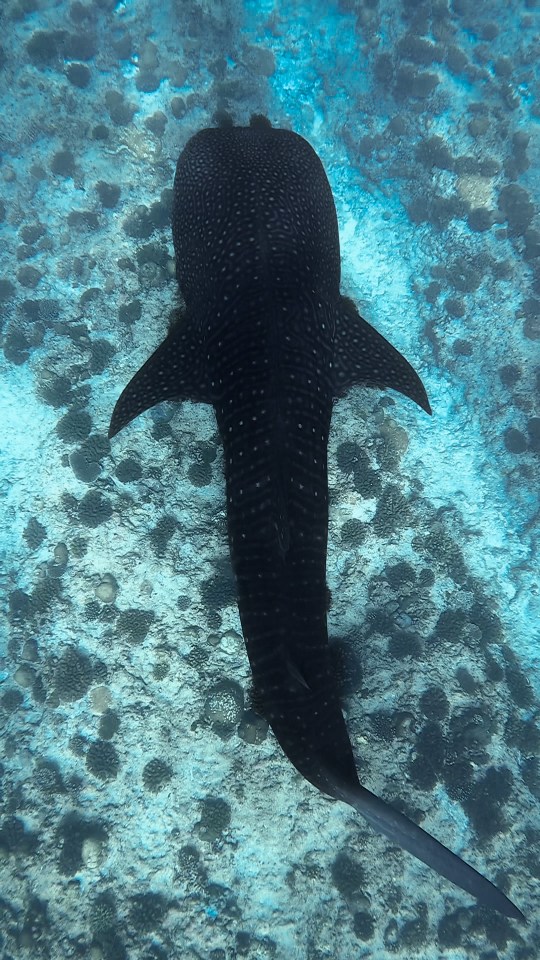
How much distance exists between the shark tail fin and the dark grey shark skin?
11 mm

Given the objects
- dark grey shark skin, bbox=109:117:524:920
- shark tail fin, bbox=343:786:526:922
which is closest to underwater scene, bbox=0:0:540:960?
dark grey shark skin, bbox=109:117:524:920

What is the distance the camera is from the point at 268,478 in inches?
176

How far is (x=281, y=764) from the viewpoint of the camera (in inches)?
284

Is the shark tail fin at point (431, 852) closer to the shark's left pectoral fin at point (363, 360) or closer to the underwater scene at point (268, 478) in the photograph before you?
the underwater scene at point (268, 478)

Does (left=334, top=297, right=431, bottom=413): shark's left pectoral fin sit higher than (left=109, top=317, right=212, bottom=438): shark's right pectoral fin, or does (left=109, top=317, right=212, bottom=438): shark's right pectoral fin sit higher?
(left=334, top=297, right=431, bottom=413): shark's left pectoral fin

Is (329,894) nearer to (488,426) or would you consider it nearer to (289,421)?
(289,421)

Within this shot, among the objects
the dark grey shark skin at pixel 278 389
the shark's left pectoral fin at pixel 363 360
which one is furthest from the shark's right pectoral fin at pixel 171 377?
the shark's left pectoral fin at pixel 363 360

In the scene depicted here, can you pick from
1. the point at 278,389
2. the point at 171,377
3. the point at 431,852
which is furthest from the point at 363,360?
the point at 431,852

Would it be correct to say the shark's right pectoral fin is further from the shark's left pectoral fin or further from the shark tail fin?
the shark tail fin

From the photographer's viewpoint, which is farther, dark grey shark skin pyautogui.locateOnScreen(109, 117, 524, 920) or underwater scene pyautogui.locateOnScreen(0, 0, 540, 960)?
underwater scene pyautogui.locateOnScreen(0, 0, 540, 960)

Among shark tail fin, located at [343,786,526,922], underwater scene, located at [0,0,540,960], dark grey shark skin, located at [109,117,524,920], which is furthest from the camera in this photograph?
underwater scene, located at [0,0,540,960]

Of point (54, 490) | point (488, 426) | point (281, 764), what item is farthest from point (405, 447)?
point (54, 490)

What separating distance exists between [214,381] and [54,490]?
434 centimetres

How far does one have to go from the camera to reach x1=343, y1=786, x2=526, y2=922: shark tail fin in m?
3.82
